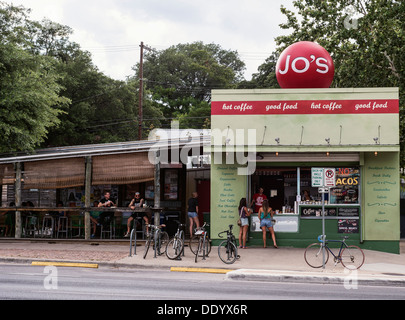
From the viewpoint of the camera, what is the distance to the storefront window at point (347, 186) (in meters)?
16.5

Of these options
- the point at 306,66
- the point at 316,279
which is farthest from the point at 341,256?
the point at 306,66

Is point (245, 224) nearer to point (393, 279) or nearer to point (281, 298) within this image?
point (393, 279)

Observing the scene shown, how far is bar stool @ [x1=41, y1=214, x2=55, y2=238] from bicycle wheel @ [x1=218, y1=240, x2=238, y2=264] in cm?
818

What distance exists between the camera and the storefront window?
16.5 m

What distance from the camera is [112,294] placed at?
9219mm

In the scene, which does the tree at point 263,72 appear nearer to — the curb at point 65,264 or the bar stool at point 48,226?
the bar stool at point 48,226

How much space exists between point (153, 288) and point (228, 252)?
4.03 meters

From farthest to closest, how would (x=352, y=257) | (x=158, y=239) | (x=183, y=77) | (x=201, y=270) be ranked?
(x=183, y=77), (x=158, y=239), (x=352, y=257), (x=201, y=270)

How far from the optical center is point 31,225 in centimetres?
1994

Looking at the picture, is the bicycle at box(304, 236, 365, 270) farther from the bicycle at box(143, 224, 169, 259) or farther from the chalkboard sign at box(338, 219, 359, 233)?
the bicycle at box(143, 224, 169, 259)

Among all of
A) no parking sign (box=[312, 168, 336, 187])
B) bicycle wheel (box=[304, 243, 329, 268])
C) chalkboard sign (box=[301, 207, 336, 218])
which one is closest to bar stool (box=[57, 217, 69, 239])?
chalkboard sign (box=[301, 207, 336, 218])

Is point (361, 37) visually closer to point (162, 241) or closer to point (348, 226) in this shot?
point (348, 226)
